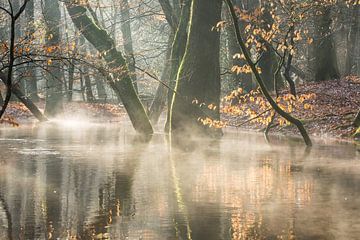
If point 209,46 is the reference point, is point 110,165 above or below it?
below

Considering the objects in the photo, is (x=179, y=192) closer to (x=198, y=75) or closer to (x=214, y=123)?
(x=214, y=123)

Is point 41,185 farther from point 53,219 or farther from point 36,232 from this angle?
point 36,232

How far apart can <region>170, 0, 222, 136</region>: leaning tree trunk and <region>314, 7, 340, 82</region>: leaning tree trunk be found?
39.3ft

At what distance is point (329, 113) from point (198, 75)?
615 cm

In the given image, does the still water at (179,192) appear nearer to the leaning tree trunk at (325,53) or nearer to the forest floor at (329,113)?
the forest floor at (329,113)

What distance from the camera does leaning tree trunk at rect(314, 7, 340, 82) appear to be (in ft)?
104

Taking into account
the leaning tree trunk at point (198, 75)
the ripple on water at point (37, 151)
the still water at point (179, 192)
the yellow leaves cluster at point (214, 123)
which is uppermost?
the leaning tree trunk at point (198, 75)

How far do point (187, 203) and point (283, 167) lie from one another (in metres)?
4.93

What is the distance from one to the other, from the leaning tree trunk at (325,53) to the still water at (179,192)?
14528 mm

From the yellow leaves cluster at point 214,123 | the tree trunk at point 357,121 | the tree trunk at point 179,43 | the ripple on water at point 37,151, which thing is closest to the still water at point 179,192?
the ripple on water at point 37,151

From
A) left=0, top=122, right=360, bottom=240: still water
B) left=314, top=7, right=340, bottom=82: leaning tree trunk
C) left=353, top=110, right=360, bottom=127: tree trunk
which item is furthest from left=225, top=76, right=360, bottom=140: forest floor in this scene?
left=0, top=122, right=360, bottom=240: still water

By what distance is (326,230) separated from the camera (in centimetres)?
764

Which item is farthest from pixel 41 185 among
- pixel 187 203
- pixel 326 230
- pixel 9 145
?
pixel 9 145

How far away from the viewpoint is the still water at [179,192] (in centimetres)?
770
